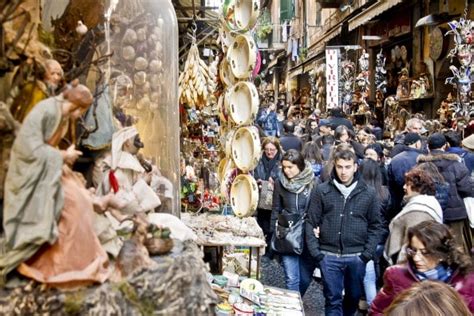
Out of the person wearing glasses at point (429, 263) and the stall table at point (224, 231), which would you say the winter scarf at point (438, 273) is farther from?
the stall table at point (224, 231)

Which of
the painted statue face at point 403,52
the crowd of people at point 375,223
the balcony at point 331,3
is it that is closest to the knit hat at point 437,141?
the crowd of people at point 375,223

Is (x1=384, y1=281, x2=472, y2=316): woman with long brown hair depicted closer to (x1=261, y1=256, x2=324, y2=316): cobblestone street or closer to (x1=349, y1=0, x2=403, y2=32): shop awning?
(x1=261, y1=256, x2=324, y2=316): cobblestone street

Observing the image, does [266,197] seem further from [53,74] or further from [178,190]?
[53,74]

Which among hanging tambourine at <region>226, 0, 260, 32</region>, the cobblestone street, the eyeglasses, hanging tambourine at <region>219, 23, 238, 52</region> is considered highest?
hanging tambourine at <region>226, 0, 260, 32</region>

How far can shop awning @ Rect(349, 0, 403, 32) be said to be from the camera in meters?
15.5

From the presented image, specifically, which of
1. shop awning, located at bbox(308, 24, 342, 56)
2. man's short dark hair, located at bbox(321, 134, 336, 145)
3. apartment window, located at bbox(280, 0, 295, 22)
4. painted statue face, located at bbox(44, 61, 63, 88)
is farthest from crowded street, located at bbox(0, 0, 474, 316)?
apartment window, located at bbox(280, 0, 295, 22)

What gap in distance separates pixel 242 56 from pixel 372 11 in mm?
11877

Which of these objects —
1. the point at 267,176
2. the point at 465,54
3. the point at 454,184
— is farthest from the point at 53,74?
the point at 465,54

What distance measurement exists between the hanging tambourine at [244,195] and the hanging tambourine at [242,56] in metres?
0.90

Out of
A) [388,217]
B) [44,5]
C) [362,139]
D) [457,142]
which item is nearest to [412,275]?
[44,5]

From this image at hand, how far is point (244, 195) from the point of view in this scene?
5832mm

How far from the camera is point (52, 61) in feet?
5.22

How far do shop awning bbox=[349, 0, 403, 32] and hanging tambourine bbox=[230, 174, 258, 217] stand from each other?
33.2ft

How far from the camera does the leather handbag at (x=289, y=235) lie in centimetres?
579
